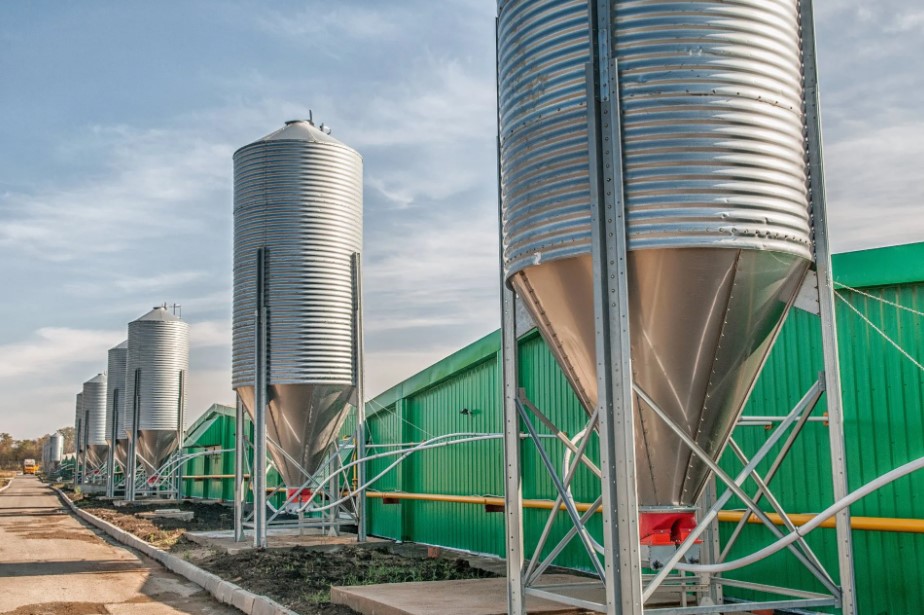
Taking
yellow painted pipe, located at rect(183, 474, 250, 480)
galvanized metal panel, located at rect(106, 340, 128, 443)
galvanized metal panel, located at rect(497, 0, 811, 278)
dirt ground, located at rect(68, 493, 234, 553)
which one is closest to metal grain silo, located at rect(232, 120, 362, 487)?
dirt ground, located at rect(68, 493, 234, 553)

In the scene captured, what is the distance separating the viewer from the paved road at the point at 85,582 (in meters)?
12.0

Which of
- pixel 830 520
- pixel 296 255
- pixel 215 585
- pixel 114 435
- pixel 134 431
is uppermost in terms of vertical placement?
pixel 296 255

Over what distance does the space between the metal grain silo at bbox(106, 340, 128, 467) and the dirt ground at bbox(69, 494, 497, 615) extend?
2223 cm

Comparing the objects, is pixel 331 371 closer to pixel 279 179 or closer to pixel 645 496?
pixel 279 179

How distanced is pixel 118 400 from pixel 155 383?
20.0ft

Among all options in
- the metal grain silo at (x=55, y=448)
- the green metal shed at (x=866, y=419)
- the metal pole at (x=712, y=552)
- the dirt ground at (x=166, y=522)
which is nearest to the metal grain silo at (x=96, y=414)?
the dirt ground at (x=166, y=522)

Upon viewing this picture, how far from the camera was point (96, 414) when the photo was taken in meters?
55.7

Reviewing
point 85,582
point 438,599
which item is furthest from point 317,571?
point 438,599

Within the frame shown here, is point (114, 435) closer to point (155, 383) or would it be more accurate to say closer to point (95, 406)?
point (155, 383)

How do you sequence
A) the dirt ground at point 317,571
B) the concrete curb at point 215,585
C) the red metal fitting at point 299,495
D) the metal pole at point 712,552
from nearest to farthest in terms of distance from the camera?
the metal pole at point 712,552 → the concrete curb at point 215,585 → the dirt ground at point 317,571 → the red metal fitting at point 299,495

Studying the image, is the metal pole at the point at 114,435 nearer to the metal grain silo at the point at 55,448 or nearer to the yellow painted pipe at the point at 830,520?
the yellow painted pipe at the point at 830,520

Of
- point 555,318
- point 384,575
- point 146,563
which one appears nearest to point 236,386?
point 146,563

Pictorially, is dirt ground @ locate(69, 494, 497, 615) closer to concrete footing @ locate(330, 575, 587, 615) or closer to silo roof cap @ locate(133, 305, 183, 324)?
concrete footing @ locate(330, 575, 587, 615)

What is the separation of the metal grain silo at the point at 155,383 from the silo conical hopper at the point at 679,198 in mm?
31918
